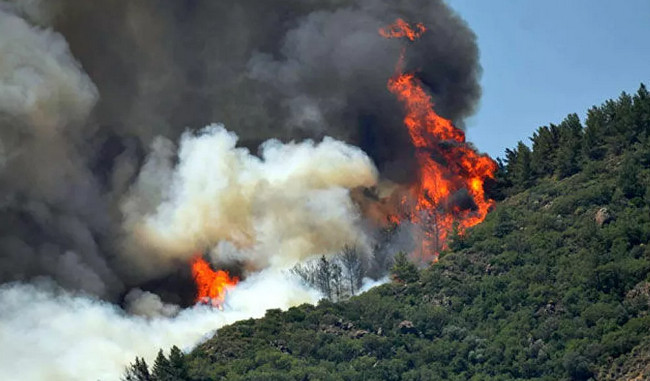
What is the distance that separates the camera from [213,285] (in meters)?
198

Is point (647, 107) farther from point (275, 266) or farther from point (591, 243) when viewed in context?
point (275, 266)

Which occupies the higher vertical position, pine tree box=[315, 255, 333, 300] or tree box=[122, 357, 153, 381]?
pine tree box=[315, 255, 333, 300]

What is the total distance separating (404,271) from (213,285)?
1208 inches

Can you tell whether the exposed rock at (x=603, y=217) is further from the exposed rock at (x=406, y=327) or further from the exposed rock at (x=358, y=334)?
the exposed rock at (x=358, y=334)

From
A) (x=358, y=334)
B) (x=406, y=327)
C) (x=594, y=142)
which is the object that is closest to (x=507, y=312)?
(x=406, y=327)

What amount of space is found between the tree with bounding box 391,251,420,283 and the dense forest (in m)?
0.19

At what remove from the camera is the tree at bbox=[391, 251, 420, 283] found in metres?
183

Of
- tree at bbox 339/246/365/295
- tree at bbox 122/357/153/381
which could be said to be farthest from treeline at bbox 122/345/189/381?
tree at bbox 339/246/365/295

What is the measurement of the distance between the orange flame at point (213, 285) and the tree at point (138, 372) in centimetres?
2964

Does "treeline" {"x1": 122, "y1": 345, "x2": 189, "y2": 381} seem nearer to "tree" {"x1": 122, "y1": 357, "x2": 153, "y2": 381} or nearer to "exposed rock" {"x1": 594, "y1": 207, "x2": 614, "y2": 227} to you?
"tree" {"x1": 122, "y1": 357, "x2": 153, "y2": 381}

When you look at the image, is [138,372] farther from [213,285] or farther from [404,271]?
→ [404,271]

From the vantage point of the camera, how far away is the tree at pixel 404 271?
183 m

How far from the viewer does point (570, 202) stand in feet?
605

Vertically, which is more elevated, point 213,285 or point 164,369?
point 213,285
